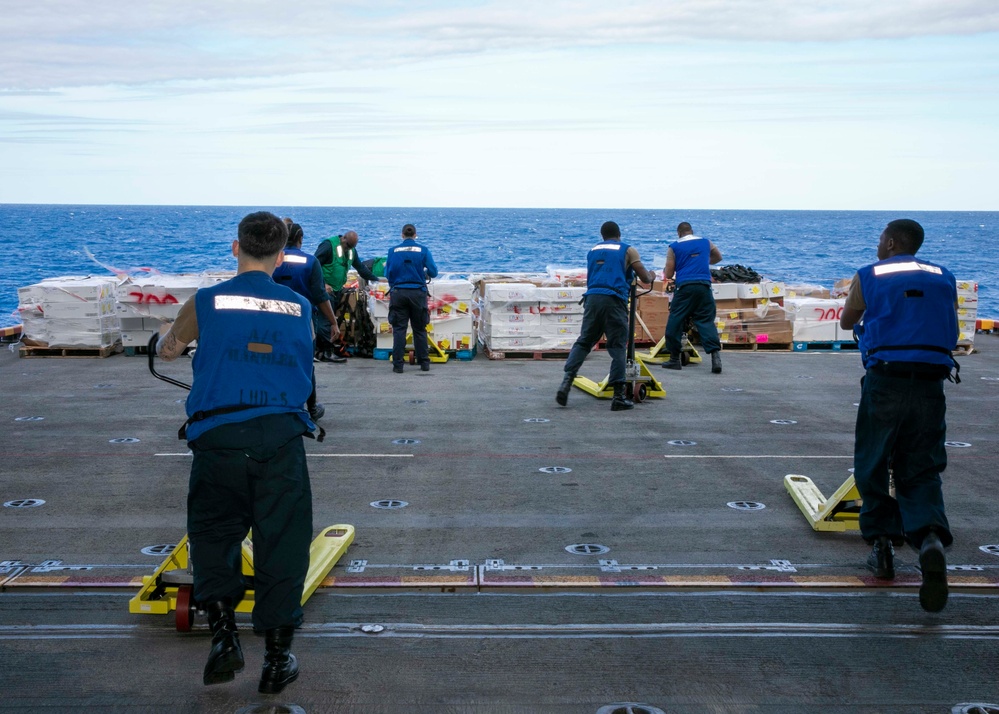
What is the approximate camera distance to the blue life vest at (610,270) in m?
10.4

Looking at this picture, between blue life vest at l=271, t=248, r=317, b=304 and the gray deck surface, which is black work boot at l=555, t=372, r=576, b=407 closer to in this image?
the gray deck surface

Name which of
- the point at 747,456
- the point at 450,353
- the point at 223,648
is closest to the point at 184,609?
the point at 223,648

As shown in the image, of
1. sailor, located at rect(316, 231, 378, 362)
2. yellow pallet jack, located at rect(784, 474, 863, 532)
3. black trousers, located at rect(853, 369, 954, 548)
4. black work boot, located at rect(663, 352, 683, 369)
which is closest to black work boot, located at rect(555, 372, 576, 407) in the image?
black work boot, located at rect(663, 352, 683, 369)

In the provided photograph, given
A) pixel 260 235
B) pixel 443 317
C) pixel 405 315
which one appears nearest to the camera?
pixel 260 235

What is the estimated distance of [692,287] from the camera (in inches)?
515

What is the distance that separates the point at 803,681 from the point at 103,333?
508 inches

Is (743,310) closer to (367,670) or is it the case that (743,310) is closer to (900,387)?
(900,387)

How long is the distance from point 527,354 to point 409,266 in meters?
2.93

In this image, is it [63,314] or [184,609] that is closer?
[184,609]

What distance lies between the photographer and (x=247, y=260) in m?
4.12

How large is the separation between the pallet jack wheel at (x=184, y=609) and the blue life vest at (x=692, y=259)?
31.6 ft

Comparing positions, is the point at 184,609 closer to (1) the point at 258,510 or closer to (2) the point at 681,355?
(1) the point at 258,510

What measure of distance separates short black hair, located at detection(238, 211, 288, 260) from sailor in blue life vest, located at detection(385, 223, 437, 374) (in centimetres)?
889

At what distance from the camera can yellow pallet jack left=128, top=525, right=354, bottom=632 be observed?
4.62 meters
